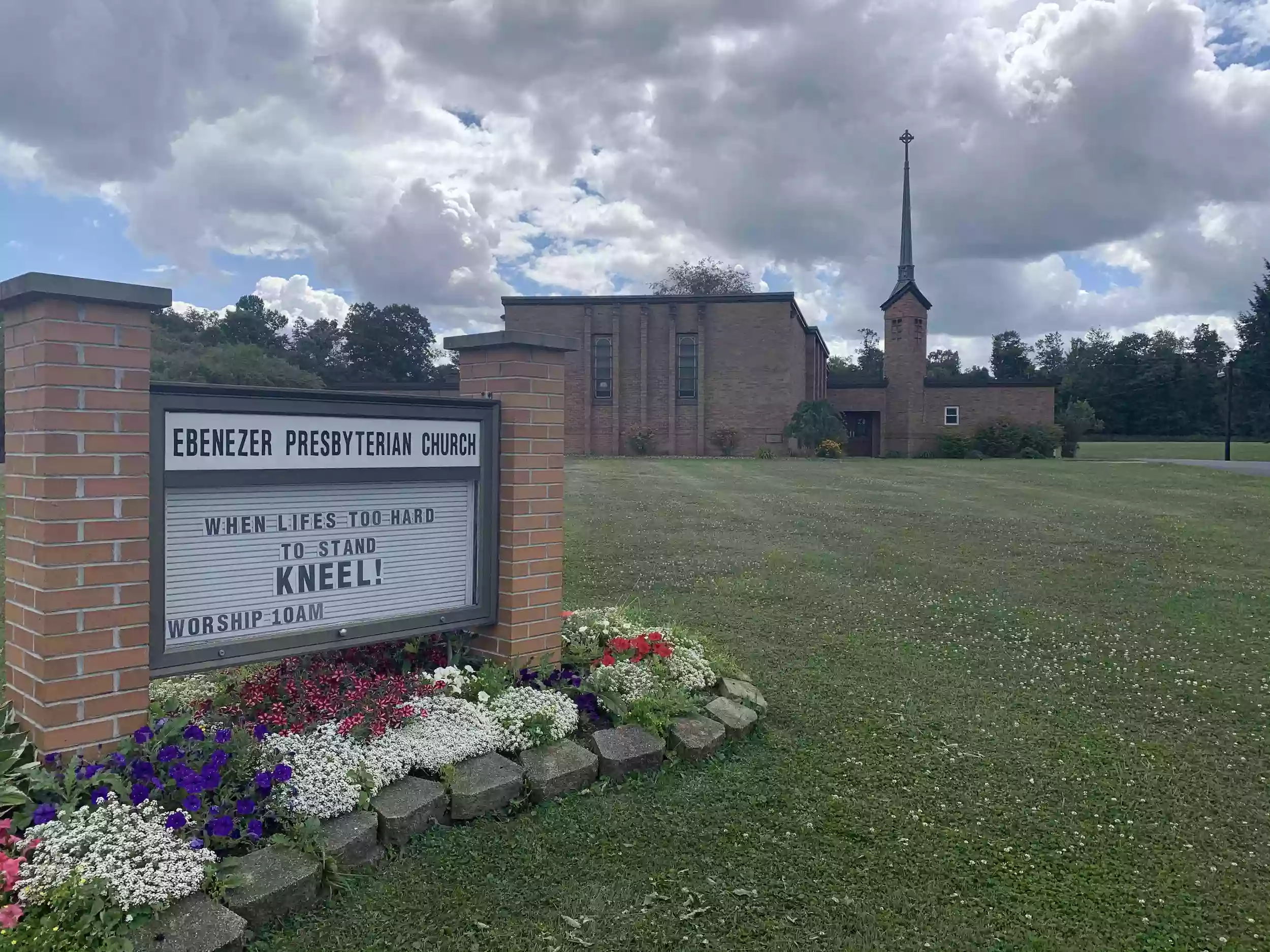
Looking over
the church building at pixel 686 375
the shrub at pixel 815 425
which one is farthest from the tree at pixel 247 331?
the shrub at pixel 815 425

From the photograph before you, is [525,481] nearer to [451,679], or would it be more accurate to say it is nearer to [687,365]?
[451,679]

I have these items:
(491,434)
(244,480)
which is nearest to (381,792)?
(244,480)

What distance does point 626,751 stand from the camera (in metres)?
4.12

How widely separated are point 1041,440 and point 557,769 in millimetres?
41504

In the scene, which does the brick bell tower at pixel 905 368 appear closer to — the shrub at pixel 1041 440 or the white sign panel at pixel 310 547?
the shrub at pixel 1041 440

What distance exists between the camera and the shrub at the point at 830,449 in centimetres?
3741

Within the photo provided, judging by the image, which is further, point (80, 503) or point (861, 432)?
point (861, 432)

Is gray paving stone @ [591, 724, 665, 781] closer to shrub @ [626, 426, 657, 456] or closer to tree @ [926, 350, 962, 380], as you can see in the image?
shrub @ [626, 426, 657, 456]

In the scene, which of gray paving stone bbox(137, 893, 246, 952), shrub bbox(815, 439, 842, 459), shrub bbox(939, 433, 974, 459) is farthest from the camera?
shrub bbox(939, 433, 974, 459)

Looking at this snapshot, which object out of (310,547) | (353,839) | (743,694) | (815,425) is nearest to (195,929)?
(353,839)

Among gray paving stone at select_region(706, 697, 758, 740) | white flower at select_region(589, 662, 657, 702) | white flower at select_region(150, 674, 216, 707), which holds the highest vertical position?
white flower at select_region(589, 662, 657, 702)

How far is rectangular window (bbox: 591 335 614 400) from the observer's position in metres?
41.8

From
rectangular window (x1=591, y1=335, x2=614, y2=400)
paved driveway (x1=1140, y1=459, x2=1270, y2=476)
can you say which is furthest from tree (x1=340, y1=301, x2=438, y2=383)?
paved driveway (x1=1140, y1=459, x2=1270, y2=476)

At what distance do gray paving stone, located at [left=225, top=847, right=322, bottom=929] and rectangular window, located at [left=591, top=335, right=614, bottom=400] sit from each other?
3906 cm
